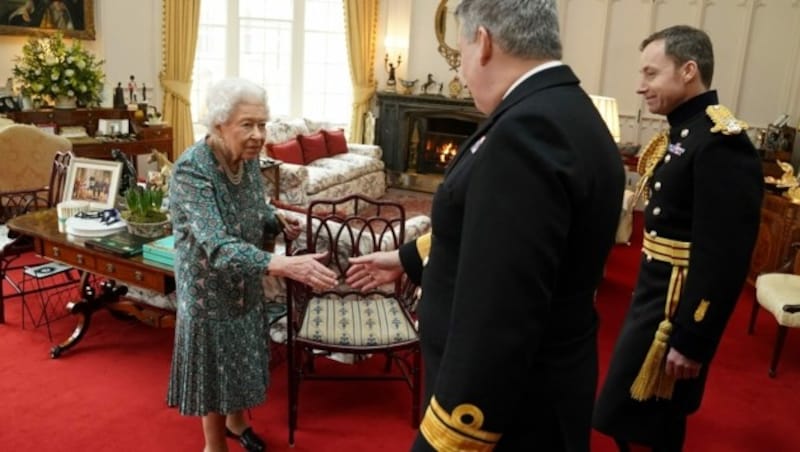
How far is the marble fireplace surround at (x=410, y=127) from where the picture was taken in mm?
7707

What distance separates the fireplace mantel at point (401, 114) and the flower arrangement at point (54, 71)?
339 cm

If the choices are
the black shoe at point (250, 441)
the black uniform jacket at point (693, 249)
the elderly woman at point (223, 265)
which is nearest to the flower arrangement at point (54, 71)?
the elderly woman at point (223, 265)

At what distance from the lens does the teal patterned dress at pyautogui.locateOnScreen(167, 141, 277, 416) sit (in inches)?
76.2

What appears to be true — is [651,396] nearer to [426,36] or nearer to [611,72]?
[611,72]

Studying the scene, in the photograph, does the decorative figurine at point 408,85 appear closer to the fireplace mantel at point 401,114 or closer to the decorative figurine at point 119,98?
the fireplace mantel at point 401,114

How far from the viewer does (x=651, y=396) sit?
1932 mm

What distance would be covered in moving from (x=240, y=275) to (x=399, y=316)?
0.84 metres

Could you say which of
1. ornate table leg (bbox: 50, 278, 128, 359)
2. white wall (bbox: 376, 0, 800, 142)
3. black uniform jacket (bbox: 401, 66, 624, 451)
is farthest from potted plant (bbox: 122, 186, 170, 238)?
white wall (bbox: 376, 0, 800, 142)

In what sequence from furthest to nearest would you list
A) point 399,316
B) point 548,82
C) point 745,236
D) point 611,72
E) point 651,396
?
point 611,72 < point 399,316 < point 651,396 < point 745,236 < point 548,82

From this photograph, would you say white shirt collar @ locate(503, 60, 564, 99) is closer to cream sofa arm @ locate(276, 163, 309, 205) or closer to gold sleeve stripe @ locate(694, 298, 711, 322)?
gold sleeve stripe @ locate(694, 298, 711, 322)

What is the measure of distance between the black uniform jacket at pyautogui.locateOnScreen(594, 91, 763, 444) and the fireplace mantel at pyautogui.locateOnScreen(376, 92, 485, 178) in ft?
18.9

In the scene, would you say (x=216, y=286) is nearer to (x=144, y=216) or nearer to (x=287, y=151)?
(x=144, y=216)

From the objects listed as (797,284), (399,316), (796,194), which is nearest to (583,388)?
(399,316)

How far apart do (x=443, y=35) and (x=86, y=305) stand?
567 centimetres
